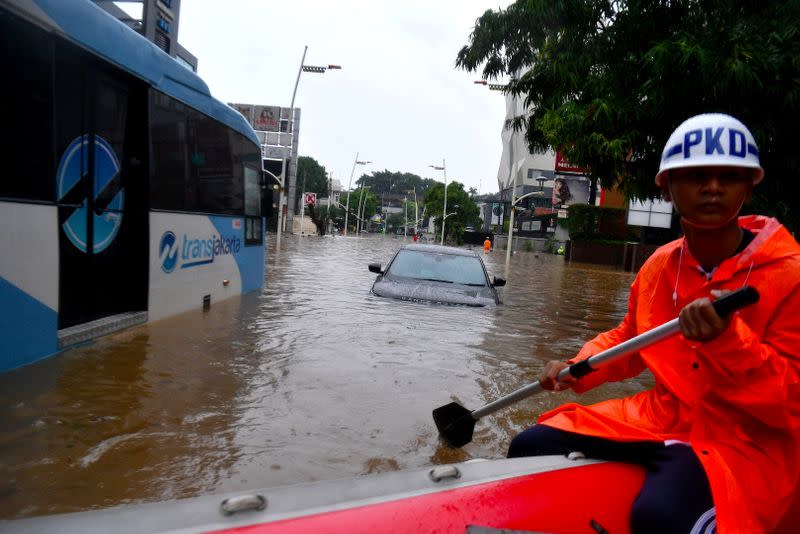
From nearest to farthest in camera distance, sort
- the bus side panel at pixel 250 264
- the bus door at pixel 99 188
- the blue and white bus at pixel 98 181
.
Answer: the blue and white bus at pixel 98 181 → the bus door at pixel 99 188 → the bus side panel at pixel 250 264

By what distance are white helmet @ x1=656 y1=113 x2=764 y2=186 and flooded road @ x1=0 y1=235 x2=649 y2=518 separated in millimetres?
2631

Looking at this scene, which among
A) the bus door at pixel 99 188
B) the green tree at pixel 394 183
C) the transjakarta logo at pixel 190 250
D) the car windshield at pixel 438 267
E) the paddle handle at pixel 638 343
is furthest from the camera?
the green tree at pixel 394 183

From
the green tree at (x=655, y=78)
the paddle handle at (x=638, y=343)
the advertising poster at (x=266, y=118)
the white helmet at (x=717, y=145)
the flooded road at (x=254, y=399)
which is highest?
the advertising poster at (x=266, y=118)

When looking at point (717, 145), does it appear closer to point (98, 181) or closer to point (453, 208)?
point (98, 181)

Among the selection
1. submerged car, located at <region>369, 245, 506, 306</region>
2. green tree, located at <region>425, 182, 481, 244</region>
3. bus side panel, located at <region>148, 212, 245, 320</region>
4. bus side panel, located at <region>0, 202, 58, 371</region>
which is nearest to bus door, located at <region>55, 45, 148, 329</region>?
bus side panel, located at <region>148, 212, 245, 320</region>

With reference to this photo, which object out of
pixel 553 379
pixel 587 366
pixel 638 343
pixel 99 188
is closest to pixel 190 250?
pixel 99 188

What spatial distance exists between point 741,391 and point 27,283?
15.7ft

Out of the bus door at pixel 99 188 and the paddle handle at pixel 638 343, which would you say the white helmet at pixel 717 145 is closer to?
the paddle handle at pixel 638 343

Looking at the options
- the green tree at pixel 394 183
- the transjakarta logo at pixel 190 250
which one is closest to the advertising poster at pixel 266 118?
the transjakarta logo at pixel 190 250

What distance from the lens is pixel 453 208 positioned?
8256cm

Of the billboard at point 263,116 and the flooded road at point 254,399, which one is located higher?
the billboard at point 263,116

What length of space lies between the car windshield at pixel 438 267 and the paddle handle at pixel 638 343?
725cm

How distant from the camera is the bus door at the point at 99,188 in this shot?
5.55 metres

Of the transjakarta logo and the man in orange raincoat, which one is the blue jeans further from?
the transjakarta logo
